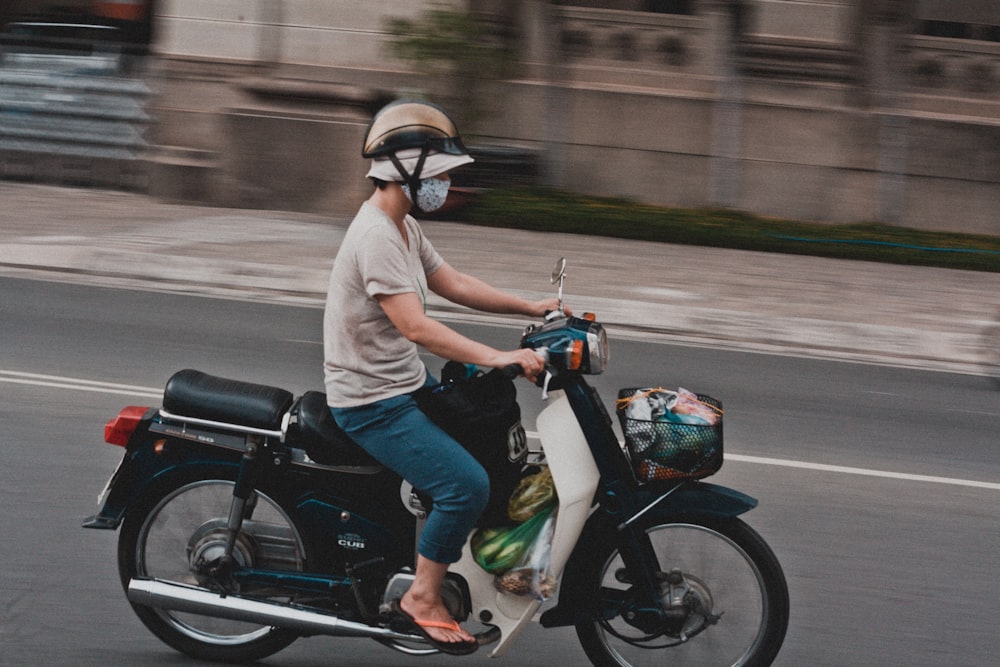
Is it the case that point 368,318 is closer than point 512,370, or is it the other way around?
point 512,370

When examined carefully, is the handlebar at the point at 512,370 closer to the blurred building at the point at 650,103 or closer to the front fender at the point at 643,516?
the front fender at the point at 643,516

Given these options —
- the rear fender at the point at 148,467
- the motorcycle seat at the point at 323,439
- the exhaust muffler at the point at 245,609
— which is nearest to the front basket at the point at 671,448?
the motorcycle seat at the point at 323,439

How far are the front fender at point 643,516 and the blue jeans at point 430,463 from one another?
38 centimetres

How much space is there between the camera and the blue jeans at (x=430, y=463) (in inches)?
151

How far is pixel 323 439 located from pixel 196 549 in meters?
0.66

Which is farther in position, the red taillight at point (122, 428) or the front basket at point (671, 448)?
the red taillight at point (122, 428)

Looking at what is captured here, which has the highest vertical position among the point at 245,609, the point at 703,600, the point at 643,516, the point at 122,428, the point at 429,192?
the point at 429,192

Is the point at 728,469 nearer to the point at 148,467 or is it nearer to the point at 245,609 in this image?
the point at 245,609

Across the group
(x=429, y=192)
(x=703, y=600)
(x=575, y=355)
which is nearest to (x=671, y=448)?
(x=575, y=355)

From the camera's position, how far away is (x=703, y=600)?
407cm

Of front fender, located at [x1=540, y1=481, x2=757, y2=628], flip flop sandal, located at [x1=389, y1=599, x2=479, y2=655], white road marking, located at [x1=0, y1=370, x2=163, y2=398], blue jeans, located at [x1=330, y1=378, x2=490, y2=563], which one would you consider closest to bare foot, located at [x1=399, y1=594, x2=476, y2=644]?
flip flop sandal, located at [x1=389, y1=599, x2=479, y2=655]

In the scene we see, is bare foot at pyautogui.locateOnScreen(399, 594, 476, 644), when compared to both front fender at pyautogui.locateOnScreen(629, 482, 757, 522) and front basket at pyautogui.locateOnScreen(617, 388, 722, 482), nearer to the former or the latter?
front fender at pyautogui.locateOnScreen(629, 482, 757, 522)

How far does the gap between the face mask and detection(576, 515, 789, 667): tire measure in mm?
1199

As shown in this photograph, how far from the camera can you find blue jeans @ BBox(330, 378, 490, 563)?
12.6 feet
